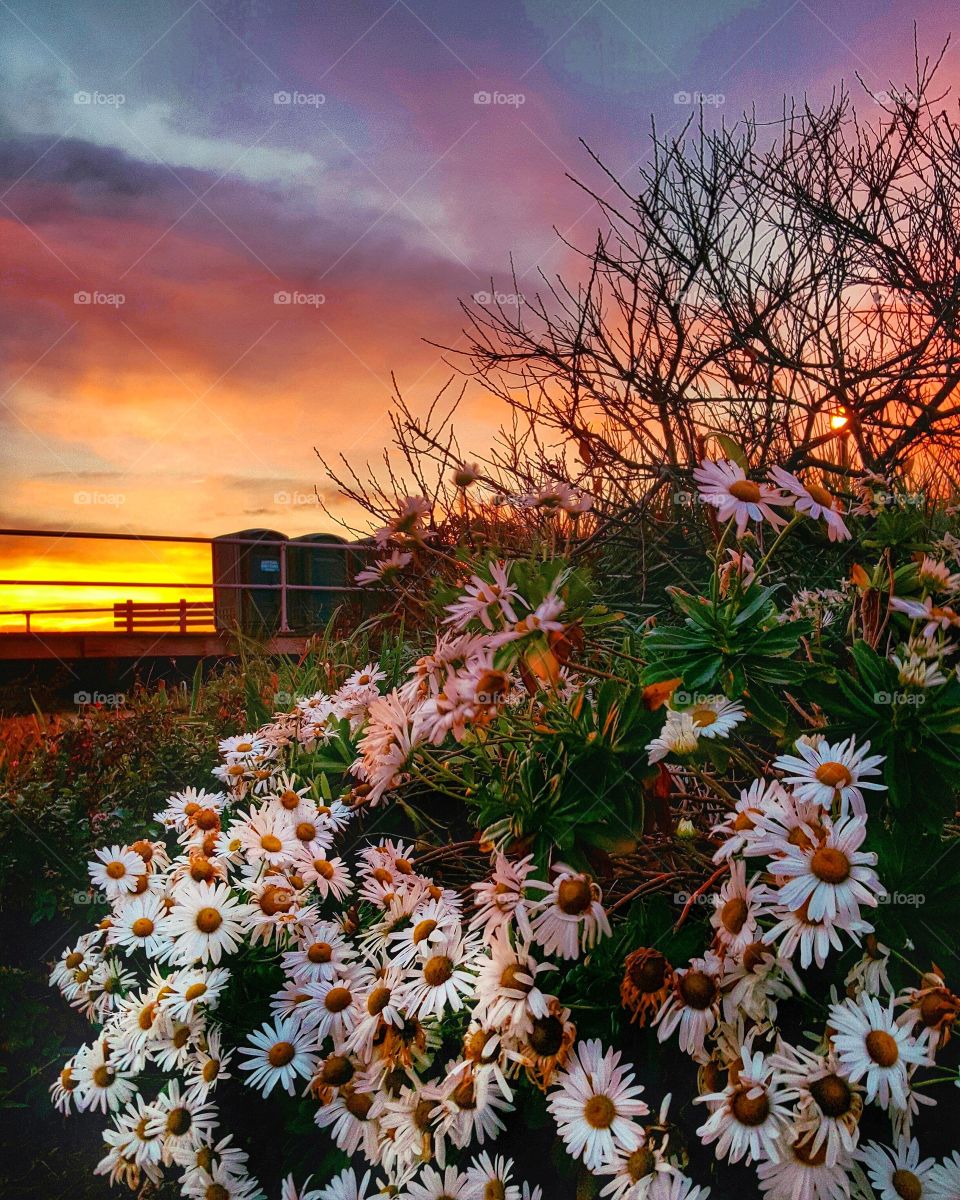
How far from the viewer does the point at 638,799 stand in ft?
3.36

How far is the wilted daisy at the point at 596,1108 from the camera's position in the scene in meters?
0.92

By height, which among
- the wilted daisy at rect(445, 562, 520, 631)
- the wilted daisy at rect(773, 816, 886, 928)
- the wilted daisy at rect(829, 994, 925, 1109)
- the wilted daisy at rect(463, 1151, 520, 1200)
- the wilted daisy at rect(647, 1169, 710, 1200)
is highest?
the wilted daisy at rect(445, 562, 520, 631)

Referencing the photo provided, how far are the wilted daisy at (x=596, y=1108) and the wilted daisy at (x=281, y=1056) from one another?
1.19 feet

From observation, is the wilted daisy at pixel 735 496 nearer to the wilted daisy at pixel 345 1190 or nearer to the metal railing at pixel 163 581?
the wilted daisy at pixel 345 1190

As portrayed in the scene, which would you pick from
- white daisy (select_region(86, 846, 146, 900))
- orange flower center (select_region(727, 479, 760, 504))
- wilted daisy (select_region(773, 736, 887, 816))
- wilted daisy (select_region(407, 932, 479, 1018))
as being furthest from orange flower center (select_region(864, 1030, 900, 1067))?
white daisy (select_region(86, 846, 146, 900))

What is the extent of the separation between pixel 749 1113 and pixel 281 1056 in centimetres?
60

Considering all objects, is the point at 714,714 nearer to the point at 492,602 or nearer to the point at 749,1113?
the point at 492,602

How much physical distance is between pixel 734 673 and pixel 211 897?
86 cm

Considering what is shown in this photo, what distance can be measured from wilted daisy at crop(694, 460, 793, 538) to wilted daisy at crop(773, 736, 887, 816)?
24 centimetres

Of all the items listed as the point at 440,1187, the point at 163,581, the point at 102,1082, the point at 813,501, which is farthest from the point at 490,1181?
the point at 163,581

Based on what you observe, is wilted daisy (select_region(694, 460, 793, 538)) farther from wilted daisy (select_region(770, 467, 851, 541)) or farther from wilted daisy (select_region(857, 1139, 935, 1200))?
wilted daisy (select_region(857, 1139, 935, 1200))

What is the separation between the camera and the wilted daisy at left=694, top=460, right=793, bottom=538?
98 centimetres

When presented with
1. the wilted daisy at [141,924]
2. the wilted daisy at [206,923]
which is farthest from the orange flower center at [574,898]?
the wilted daisy at [141,924]

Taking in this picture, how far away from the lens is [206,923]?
133 cm
